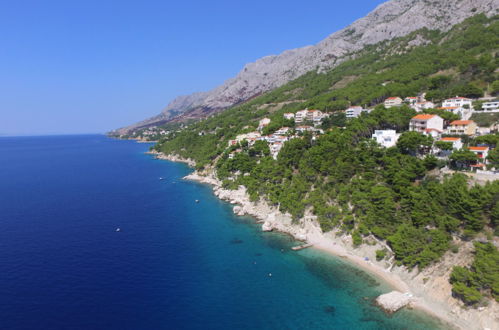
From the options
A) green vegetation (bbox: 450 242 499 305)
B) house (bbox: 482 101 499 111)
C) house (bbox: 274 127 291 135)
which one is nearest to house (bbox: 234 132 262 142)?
house (bbox: 274 127 291 135)

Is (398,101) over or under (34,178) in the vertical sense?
over

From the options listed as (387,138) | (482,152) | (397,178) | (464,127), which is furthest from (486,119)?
(397,178)

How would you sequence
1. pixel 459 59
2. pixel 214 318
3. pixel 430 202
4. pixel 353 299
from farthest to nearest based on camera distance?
pixel 459 59 → pixel 430 202 → pixel 353 299 → pixel 214 318

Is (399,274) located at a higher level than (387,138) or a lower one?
lower

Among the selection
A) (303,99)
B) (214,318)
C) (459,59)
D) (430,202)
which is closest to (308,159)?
(430,202)

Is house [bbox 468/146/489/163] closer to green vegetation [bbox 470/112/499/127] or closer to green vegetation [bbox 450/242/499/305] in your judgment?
green vegetation [bbox 470/112/499/127]

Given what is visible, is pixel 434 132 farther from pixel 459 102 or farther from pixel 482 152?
pixel 459 102

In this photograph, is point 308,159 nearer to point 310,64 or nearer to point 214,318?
point 214,318
